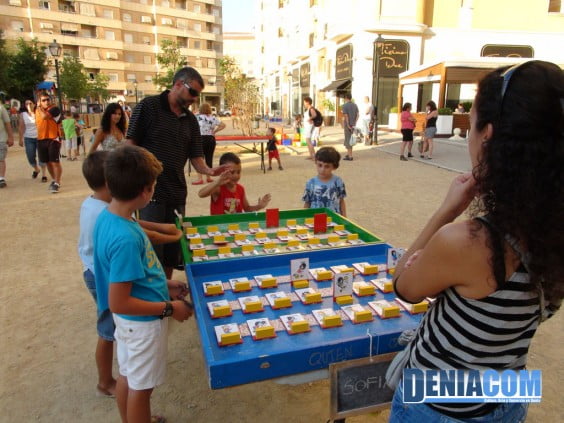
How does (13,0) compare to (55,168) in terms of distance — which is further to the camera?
(13,0)

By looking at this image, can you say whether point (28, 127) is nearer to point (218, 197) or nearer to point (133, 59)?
point (218, 197)

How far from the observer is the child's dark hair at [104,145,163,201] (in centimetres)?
165

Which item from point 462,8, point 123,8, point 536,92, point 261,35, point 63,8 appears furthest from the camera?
point 261,35

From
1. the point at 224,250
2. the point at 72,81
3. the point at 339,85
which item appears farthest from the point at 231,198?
the point at 72,81

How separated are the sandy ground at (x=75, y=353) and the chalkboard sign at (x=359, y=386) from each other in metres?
0.70

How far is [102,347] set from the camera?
7.43 ft

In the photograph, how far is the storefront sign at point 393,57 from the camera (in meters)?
21.2

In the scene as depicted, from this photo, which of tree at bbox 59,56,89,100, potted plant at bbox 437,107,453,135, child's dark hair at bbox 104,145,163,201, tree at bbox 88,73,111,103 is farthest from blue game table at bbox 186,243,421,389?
tree at bbox 88,73,111,103

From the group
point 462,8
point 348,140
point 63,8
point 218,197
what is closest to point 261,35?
point 63,8

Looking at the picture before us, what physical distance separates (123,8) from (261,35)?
17.3 metres

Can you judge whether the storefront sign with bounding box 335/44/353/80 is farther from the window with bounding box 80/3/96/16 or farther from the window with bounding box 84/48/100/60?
the window with bounding box 80/3/96/16

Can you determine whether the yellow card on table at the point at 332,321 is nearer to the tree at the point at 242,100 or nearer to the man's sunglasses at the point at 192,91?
the man's sunglasses at the point at 192,91

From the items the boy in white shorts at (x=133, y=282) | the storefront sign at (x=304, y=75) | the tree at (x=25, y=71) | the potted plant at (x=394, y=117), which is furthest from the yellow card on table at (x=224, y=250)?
the storefront sign at (x=304, y=75)

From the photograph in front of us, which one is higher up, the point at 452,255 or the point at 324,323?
the point at 452,255
